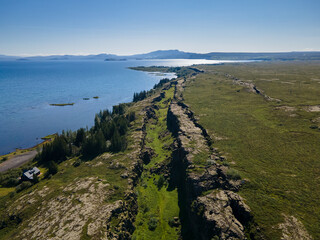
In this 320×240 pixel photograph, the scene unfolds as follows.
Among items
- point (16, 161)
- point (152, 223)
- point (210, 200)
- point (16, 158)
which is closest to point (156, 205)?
point (152, 223)

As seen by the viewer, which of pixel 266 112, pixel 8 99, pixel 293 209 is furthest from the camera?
pixel 8 99

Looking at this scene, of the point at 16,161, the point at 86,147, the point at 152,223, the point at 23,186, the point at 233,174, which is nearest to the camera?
the point at 233,174

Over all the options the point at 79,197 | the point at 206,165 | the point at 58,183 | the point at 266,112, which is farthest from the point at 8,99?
the point at 266,112

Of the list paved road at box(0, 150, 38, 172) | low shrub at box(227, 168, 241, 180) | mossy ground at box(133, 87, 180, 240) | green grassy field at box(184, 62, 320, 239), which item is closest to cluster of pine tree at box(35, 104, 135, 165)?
paved road at box(0, 150, 38, 172)

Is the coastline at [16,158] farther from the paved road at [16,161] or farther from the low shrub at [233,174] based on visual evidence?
the low shrub at [233,174]

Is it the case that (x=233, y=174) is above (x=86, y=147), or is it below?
above

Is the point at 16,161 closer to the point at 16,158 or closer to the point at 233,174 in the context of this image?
the point at 16,158

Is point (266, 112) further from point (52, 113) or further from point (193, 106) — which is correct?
point (52, 113)
